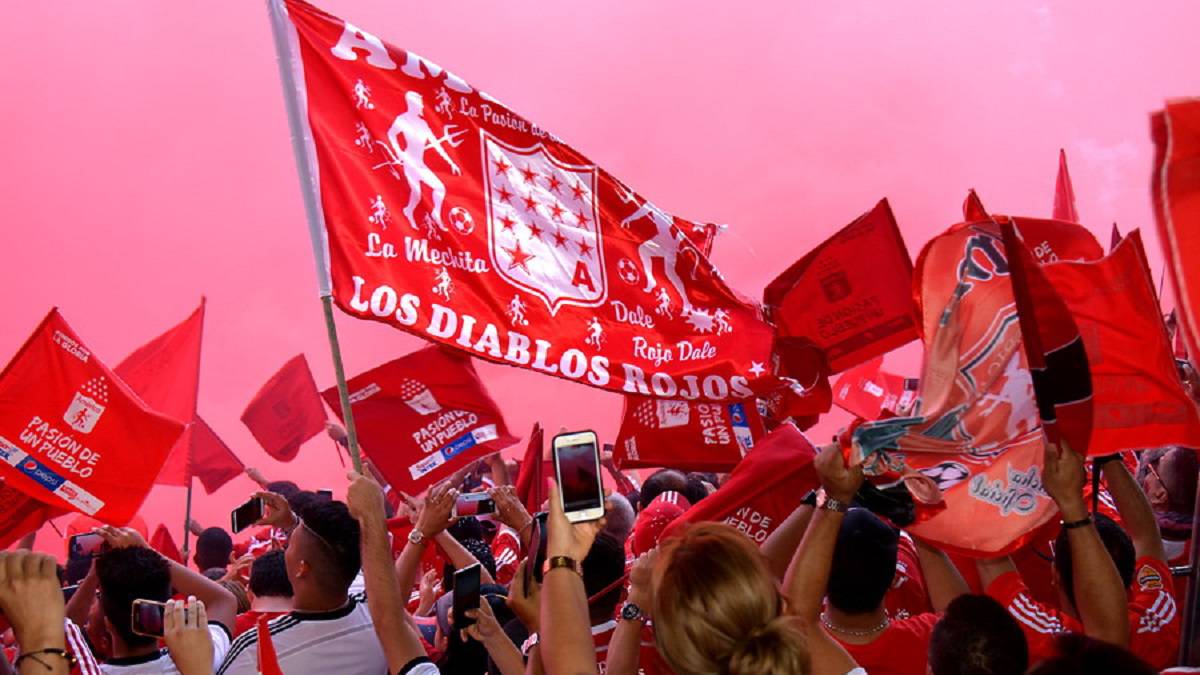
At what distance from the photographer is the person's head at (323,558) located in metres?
3.87

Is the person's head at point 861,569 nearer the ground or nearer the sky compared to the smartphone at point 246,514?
nearer the ground

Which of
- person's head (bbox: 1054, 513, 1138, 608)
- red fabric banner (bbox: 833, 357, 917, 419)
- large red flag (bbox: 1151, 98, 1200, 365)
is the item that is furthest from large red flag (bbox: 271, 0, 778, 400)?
red fabric banner (bbox: 833, 357, 917, 419)

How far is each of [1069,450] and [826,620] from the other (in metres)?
0.98

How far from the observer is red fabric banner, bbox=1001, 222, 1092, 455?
10.5 feet

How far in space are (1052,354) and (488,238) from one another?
249cm

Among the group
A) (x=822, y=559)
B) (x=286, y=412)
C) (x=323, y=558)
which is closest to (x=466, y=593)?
(x=323, y=558)

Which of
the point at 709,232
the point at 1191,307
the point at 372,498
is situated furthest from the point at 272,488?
the point at 1191,307

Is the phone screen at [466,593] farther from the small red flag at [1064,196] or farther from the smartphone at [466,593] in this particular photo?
the small red flag at [1064,196]

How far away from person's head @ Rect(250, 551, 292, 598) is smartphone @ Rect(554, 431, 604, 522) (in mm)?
2425

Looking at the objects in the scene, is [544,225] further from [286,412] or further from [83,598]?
[286,412]

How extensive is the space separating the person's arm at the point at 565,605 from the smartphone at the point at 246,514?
2.94 meters

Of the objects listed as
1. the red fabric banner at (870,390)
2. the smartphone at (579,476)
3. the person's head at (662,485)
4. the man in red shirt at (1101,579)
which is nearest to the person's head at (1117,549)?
the man in red shirt at (1101,579)

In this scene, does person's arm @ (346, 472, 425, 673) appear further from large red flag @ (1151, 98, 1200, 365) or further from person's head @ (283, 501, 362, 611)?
large red flag @ (1151, 98, 1200, 365)

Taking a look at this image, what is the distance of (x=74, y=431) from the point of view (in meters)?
6.21
